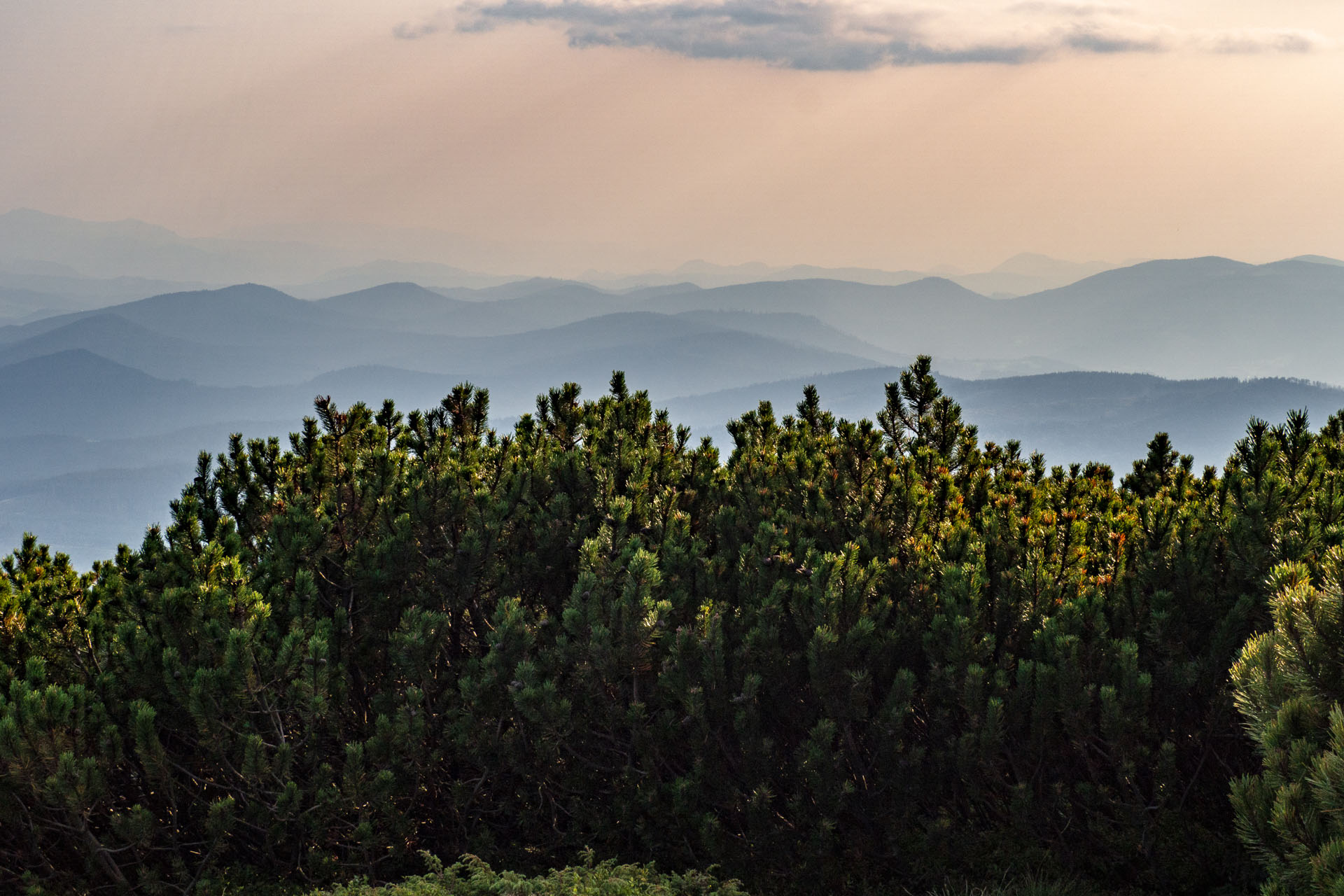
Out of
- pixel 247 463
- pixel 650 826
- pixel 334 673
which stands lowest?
pixel 650 826

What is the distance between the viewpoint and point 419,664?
236 inches

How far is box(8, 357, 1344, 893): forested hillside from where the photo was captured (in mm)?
5371

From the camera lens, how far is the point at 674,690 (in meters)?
5.67

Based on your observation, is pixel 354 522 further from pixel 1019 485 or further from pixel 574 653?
pixel 1019 485

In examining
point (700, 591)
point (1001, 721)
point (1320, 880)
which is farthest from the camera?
point (700, 591)

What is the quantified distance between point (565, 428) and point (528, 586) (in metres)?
1.84

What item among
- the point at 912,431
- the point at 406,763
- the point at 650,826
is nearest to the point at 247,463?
the point at 406,763

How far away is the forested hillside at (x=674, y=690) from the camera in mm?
5371

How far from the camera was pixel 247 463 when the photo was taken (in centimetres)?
733

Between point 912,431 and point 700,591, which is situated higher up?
point 912,431

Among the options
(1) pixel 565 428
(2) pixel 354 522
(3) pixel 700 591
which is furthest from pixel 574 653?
(1) pixel 565 428

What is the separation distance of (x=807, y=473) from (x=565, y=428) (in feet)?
7.40

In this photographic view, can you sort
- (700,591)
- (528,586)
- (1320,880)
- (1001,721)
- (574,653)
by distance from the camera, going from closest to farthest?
(1320,880)
(1001,721)
(574,653)
(700,591)
(528,586)

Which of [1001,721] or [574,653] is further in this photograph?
[574,653]
